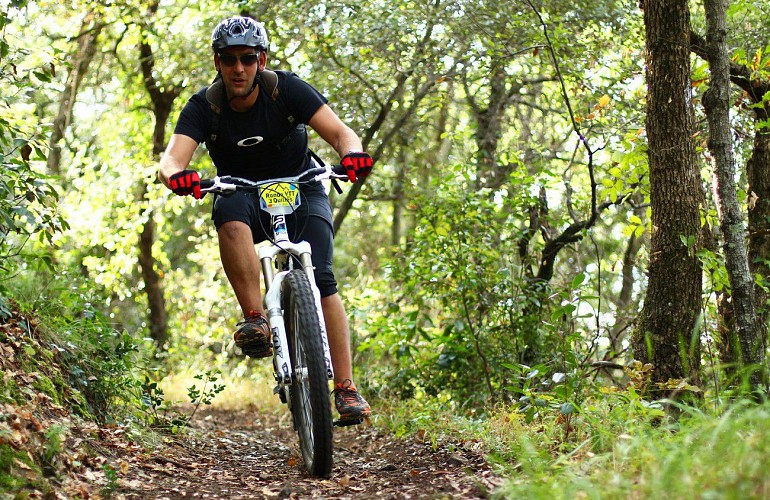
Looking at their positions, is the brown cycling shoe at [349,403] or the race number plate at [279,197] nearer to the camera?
the brown cycling shoe at [349,403]

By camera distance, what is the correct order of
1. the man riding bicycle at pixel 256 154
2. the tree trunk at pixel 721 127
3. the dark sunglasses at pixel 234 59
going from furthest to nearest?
the tree trunk at pixel 721 127 → the dark sunglasses at pixel 234 59 → the man riding bicycle at pixel 256 154

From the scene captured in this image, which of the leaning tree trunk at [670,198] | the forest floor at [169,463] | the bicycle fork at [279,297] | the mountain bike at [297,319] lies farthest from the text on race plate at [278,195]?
the leaning tree trunk at [670,198]

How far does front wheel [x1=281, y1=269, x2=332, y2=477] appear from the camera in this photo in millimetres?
3730

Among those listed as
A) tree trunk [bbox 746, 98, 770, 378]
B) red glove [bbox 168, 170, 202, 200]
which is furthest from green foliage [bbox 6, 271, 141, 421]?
tree trunk [bbox 746, 98, 770, 378]

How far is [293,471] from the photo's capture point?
4352 mm

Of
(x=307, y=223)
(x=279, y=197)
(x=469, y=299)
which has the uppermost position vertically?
(x=279, y=197)

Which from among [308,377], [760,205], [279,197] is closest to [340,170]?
[279,197]

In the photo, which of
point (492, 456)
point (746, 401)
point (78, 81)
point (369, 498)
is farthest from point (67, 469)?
point (78, 81)

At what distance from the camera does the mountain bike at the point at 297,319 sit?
149 inches

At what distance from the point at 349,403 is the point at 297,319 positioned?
1.68 feet

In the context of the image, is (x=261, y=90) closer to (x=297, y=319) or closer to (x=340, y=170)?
(x=340, y=170)

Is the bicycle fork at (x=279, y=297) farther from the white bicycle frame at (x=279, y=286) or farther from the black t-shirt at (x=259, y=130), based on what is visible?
Answer: the black t-shirt at (x=259, y=130)

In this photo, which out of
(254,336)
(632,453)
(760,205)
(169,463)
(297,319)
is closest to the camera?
(632,453)

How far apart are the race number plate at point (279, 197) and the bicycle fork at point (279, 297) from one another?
0.20 metres
